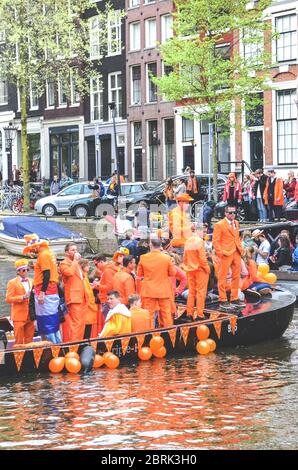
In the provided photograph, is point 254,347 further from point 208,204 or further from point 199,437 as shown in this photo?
point 208,204

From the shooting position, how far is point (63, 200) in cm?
4088

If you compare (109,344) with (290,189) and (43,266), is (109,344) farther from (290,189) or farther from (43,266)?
(290,189)

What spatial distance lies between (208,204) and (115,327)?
1380cm

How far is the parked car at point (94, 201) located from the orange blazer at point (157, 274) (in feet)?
59.5

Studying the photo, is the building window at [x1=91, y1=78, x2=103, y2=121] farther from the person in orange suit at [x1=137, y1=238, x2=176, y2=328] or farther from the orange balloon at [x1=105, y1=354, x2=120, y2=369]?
the orange balloon at [x1=105, y1=354, x2=120, y2=369]

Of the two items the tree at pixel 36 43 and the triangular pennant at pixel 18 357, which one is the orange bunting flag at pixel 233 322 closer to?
the triangular pennant at pixel 18 357

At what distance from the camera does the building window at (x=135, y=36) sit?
51.1 m

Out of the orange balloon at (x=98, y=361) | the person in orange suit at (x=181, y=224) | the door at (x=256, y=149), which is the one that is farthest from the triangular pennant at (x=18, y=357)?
the door at (x=256, y=149)

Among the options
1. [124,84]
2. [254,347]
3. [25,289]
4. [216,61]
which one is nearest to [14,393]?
[25,289]

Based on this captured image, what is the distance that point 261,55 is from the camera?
37938 mm

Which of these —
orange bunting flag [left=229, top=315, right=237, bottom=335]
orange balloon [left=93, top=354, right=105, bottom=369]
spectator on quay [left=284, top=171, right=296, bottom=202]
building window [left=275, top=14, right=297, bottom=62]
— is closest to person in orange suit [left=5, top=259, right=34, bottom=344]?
orange balloon [left=93, top=354, right=105, bottom=369]

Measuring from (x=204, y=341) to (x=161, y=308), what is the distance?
37.9 inches

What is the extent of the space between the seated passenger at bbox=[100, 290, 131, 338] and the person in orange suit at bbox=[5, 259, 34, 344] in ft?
4.51

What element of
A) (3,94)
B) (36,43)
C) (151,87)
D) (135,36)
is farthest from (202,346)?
(3,94)
